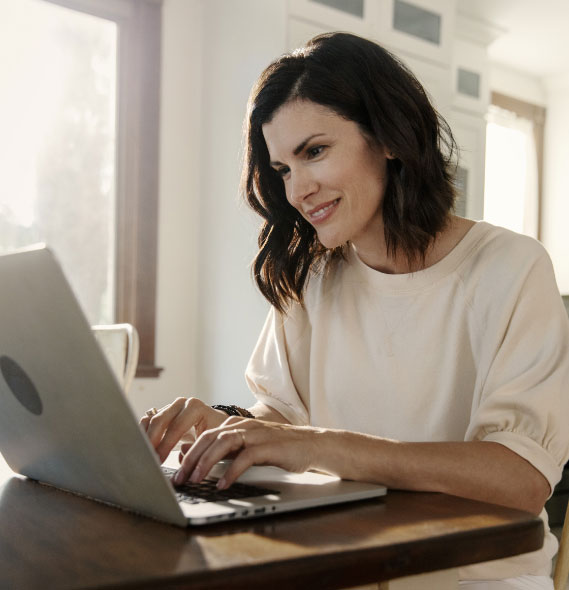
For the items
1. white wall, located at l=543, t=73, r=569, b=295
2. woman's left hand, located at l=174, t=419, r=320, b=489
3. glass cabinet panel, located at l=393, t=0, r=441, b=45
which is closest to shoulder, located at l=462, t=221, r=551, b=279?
woman's left hand, located at l=174, t=419, r=320, b=489

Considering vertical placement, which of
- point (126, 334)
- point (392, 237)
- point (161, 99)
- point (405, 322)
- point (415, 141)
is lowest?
point (126, 334)

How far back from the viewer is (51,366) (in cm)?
65

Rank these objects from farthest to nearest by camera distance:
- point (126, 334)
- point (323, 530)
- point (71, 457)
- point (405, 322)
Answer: point (126, 334), point (405, 322), point (71, 457), point (323, 530)

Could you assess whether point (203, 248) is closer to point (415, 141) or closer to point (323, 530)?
point (415, 141)

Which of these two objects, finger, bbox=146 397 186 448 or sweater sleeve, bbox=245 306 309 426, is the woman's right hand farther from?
sweater sleeve, bbox=245 306 309 426

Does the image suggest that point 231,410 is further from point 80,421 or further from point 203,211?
point 203,211

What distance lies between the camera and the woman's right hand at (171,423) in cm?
88

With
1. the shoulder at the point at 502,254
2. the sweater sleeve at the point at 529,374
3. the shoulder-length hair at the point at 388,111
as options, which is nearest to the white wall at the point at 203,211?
the shoulder-length hair at the point at 388,111

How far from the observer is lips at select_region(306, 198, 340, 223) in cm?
132

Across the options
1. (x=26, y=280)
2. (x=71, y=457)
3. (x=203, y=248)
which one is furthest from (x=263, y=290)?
(x=203, y=248)

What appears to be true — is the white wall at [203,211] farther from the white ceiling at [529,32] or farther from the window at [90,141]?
the white ceiling at [529,32]

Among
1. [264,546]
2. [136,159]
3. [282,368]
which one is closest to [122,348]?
[282,368]

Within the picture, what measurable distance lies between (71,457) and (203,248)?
11.3 ft

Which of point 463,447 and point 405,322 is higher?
point 405,322
